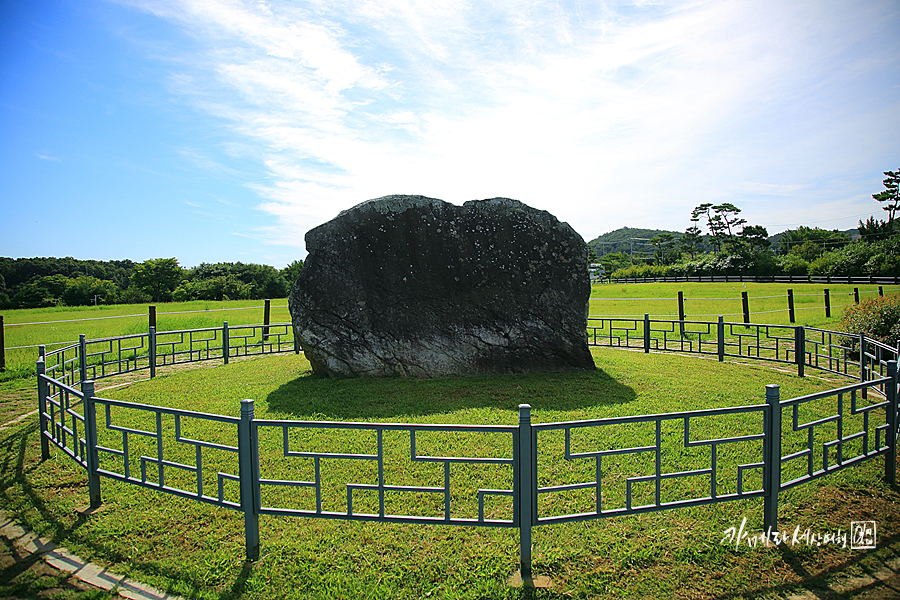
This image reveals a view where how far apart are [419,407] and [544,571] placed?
378cm

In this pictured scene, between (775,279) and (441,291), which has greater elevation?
(775,279)

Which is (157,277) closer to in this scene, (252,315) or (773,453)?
(252,315)

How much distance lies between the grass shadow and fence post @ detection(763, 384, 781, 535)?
3.06m

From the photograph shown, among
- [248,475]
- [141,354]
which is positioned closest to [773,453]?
[248,475]

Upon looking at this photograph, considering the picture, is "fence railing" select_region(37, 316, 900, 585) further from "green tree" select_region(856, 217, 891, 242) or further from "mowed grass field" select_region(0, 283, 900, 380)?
"green tree" select_region(856, 217, 891, 242)

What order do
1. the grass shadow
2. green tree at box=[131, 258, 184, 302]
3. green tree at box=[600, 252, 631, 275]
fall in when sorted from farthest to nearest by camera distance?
1. green tree at box=[600, 252, 631, 275]
2. green tree at box=[131, 258, 184, 302]
3. the grass shadow

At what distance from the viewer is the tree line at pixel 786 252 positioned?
25.9 metres

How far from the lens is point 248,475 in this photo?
310 cm

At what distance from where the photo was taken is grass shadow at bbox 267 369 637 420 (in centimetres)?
642

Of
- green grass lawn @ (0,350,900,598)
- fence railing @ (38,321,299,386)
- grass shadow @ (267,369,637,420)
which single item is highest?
fence railing @ (38,321,299,386)

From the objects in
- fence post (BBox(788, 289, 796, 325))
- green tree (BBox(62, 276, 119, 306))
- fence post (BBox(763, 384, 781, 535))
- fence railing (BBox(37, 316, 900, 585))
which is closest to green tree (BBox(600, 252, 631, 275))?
fence post (BBox(788, 289, 796, 325))

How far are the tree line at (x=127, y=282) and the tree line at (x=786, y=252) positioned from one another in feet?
101

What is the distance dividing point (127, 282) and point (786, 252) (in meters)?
57.8

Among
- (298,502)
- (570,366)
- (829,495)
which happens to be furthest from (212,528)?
(570,366)
